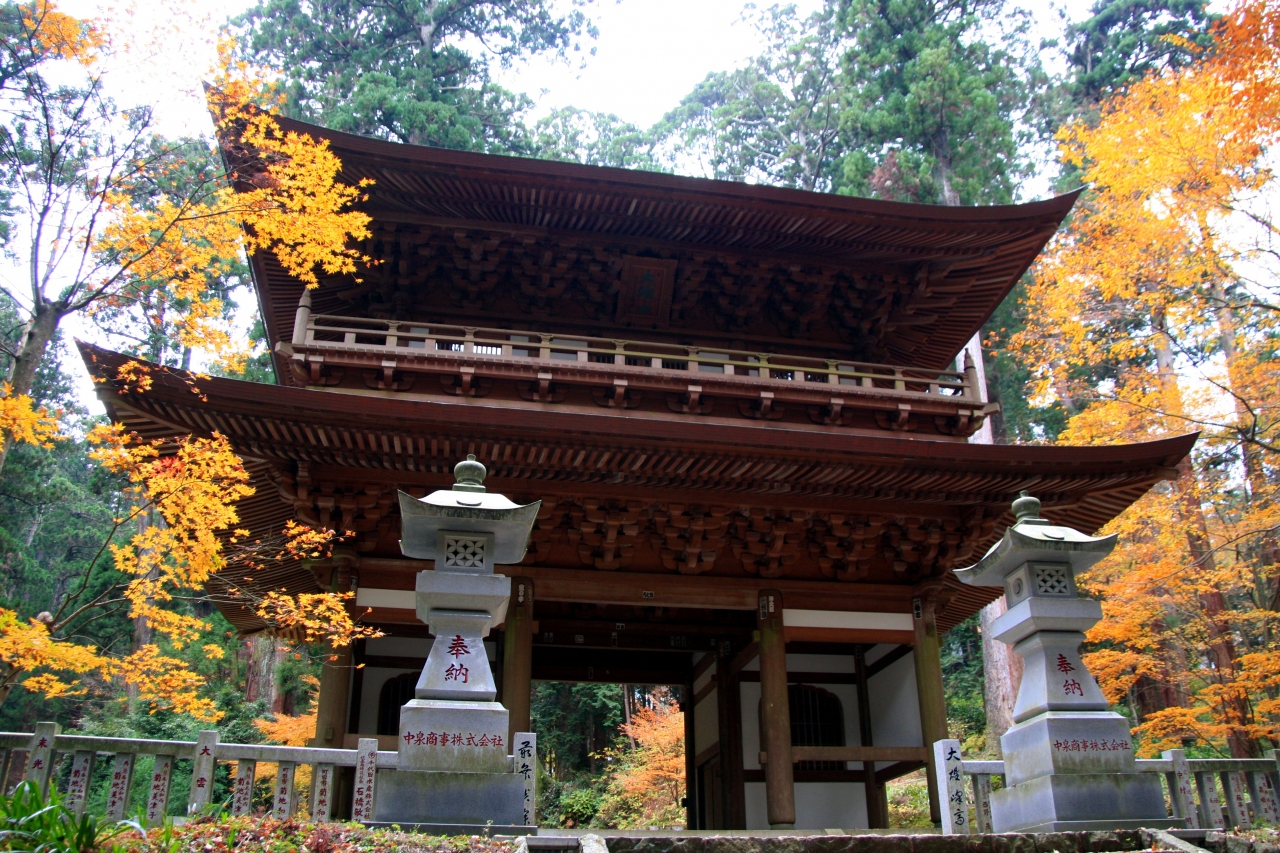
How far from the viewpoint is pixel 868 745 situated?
40.8ft

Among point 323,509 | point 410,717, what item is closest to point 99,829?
point 410,717

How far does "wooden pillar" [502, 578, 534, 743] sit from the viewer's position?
9.98m

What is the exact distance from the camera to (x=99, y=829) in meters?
5.33

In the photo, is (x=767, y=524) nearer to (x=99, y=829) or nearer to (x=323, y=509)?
(x=323, y=509)

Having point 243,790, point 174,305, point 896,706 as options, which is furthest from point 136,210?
point 896,706

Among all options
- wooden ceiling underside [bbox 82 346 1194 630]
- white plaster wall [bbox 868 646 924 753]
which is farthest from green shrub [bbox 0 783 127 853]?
white plaster wall [bbox 868 646 924 753]

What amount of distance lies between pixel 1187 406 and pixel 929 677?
31.1 feet

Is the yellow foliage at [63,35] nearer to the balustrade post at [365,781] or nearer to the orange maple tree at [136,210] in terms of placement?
the orange maple tree at [136,210]

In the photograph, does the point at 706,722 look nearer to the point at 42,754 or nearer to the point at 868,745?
the point at 868,745

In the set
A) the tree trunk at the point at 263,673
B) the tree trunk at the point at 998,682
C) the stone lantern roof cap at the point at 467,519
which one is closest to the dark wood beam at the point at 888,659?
the stone lantern roof cap at the point at 467,519

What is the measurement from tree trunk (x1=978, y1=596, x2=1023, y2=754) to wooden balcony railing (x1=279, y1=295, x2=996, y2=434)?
34.8ft

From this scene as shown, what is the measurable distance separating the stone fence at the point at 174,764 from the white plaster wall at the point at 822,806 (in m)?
6.22

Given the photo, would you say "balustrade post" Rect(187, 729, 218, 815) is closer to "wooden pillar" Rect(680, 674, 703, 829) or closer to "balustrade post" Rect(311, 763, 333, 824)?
"balustrade post" Rect(311, 763, 333, 824)

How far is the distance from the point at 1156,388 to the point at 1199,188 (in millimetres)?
5885
